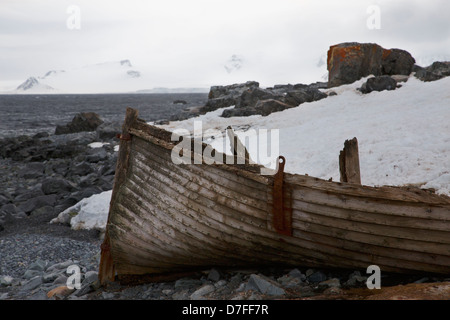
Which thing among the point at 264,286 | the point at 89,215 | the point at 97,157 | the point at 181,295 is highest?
the point at 97,157

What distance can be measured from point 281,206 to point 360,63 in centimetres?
2573

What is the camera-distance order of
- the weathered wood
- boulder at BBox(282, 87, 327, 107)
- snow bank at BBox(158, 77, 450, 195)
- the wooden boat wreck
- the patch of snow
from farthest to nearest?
boulder at BBox(282, 87, 327, 107) → the patch of snow → snow bank at BBox(158, 77, 450, 195) → the weathered wood → the wooden boat wreck

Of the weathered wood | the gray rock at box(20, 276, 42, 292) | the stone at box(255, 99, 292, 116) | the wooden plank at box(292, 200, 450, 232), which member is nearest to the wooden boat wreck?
the wooden plank at box(292, 200, 450, 232)

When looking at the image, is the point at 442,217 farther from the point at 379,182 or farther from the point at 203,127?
the point at 203,127

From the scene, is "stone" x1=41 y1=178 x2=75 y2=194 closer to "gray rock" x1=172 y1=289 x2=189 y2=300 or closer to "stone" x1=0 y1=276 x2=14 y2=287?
"stone" x1=0 y1=276 x2=14 y2=287

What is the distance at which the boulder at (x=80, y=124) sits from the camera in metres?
31.9

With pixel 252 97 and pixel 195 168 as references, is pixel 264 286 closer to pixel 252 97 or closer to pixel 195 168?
pixel 195 168

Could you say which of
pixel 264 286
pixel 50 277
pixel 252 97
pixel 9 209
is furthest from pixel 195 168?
pixel 252 97

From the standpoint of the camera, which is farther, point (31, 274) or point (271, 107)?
point (271, 107)

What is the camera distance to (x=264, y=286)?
15.7 feet

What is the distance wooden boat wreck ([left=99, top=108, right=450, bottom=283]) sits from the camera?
4.24m

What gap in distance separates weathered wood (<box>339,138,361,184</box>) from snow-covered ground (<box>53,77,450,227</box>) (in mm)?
2319

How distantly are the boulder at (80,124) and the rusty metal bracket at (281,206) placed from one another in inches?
1207
